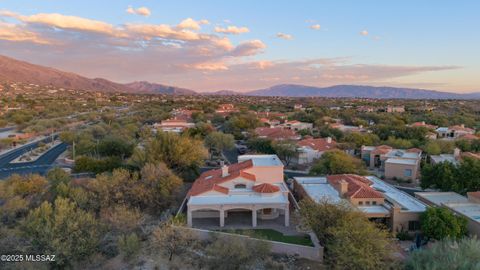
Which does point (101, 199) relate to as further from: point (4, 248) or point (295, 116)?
point (295, 116)

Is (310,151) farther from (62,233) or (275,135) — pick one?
(62,233)

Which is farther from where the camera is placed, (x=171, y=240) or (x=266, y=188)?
(x=266, y=188)

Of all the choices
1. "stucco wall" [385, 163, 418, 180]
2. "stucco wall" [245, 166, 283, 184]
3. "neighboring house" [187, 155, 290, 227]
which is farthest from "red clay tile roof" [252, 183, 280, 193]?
"stucco wall" [385, 163, 418, 180]

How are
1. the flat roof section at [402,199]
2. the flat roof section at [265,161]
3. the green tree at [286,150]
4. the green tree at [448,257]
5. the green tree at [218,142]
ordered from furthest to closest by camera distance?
the green tree at [218,142] → the green tree at [286,150] → the flat roof section at [265,161] → the flat roof section at [402,199] → the green tree at [448,257]

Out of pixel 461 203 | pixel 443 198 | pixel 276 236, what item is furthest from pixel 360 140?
pixel 276 236

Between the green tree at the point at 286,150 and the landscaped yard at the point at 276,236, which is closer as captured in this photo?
the landscaped yard at the point at 276,236

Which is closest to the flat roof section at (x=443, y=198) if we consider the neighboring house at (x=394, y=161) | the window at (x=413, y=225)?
the window at (x=413, y=225)

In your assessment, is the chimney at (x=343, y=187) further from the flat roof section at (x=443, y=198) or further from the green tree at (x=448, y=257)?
the green tree at (x=448, y=257)
